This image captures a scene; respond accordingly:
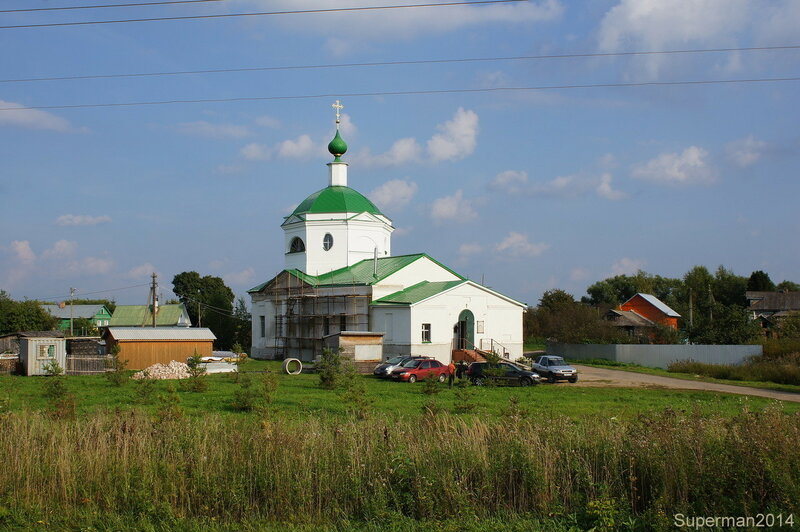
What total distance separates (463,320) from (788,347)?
1631cm

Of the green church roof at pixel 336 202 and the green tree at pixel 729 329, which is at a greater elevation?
the green church roof at pixel 336 202

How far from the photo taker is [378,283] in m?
42.5

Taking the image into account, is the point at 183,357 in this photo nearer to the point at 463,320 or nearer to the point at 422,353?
the point at 422,353

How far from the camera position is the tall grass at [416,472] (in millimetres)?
9492

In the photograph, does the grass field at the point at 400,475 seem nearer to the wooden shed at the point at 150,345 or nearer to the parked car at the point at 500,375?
the parked car at the point at 500,375

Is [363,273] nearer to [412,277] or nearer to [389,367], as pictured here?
[412,277]

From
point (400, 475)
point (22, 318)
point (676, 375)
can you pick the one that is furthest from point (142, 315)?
point (400, 475)

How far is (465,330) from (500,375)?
13215 mm

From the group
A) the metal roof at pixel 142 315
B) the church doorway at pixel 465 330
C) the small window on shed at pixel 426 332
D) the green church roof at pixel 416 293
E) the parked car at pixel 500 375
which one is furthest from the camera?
the metal roof at pixel 142 315

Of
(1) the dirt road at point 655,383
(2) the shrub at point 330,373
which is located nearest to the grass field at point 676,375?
(1) the dirt road at point 655,383

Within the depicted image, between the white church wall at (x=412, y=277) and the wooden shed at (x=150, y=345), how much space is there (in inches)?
412

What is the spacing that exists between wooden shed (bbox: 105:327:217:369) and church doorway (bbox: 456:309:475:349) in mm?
13872

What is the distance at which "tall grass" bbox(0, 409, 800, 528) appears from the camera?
9.49 m

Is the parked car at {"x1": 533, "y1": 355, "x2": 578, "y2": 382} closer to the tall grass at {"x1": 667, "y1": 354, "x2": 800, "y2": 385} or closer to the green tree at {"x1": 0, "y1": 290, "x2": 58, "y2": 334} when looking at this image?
the tall grass at {"x1": 667, "y1": 354, "x2": 800, "y2": 385}
